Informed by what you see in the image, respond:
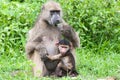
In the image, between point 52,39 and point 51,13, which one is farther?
point 51,13

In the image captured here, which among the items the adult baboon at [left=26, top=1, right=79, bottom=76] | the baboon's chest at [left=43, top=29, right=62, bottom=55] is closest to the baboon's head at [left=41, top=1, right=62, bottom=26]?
the adult baboon at [left=26, top=1, right=79, bottom=76]

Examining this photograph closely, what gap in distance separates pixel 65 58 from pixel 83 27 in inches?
90.8

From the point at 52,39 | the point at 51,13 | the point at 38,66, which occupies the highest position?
the point at 51,13

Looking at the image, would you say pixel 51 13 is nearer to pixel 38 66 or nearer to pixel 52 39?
pixel 52 39

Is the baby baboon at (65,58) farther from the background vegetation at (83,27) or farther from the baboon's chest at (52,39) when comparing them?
the background vegetation at (83,27)

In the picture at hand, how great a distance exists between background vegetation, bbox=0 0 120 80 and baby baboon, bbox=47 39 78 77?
3.35 feet

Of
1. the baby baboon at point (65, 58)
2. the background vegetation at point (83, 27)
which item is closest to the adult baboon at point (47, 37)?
the baby baboon at point (65, 58)

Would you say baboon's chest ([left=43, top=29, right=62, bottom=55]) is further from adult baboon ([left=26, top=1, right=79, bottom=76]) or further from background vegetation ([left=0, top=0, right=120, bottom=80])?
background vegetation ([left=0, top=0, right=120, bottom=80])

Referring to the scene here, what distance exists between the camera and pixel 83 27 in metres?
9.70

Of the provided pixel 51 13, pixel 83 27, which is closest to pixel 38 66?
pixel 51 13

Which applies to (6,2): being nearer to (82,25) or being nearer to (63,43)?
(82,25)

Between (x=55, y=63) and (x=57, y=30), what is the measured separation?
0.55 meters

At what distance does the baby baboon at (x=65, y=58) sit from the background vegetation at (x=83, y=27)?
3.35ft

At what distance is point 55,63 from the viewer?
761cm
